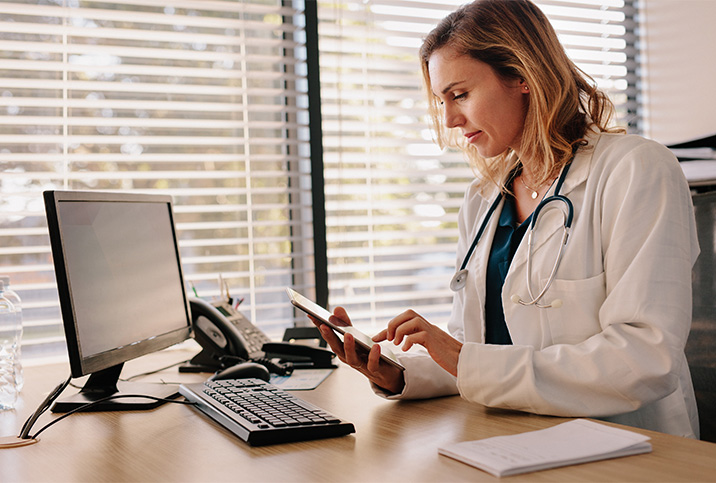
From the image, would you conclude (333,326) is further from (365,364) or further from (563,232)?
(563,232)

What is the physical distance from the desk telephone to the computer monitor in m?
0.15

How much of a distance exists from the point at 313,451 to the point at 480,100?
94 centimetres

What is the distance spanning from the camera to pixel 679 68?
2.93 metres

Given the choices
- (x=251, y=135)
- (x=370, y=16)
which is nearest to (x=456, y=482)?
(x=251, y=135)

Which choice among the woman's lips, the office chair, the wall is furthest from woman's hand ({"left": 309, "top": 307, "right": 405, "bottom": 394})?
the wall

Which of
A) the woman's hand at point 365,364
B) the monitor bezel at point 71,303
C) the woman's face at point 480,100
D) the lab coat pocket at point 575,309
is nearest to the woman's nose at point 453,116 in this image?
the woman's face at point 480,100

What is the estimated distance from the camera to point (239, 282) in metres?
2.45

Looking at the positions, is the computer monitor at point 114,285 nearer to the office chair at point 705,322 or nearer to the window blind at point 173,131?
the window blind at point 173,131

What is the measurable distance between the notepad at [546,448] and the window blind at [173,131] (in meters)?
1.56

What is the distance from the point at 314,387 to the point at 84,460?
0.62 meters

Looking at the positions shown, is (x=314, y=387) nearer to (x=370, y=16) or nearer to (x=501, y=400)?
(x=501, y=400)

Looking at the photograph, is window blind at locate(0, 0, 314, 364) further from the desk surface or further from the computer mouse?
the desk surface

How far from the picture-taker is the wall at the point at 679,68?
9.12 ft

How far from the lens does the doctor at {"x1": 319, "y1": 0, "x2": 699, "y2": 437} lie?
121cm
